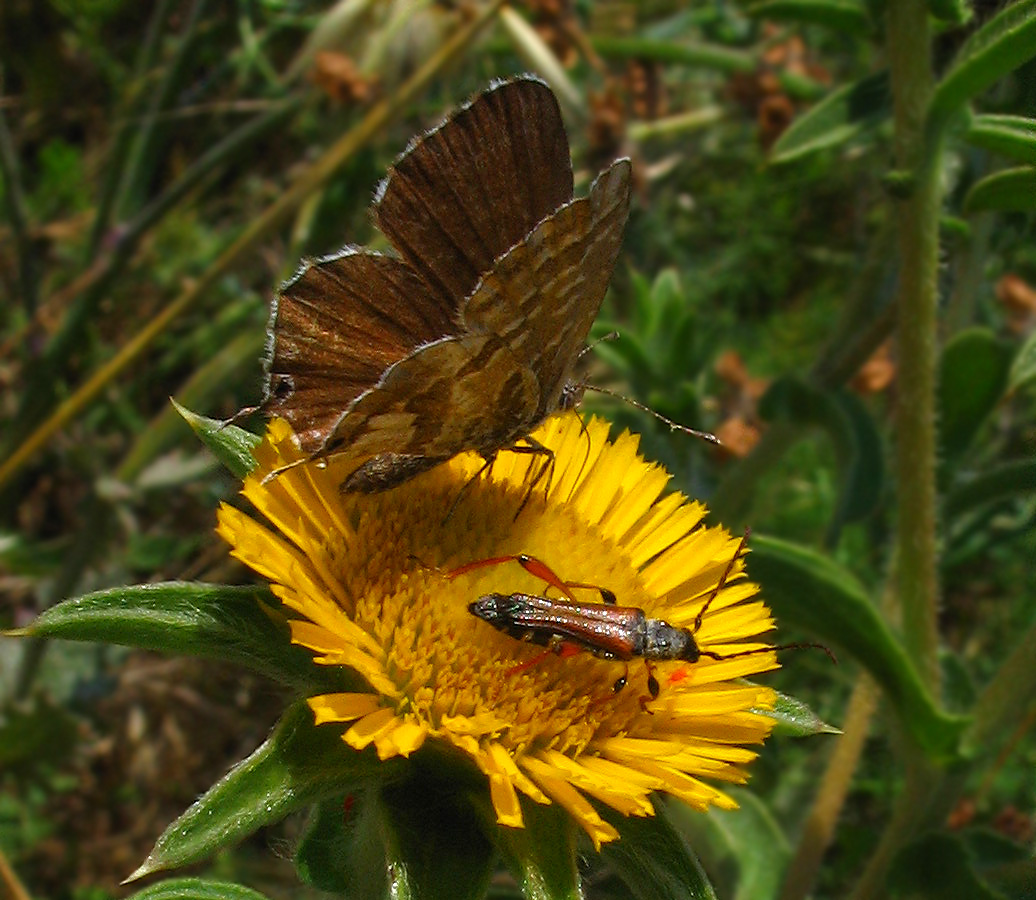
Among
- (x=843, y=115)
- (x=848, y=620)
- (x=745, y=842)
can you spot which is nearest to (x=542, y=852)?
(x=848, y=620)

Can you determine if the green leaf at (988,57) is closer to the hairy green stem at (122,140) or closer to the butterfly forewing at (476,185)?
the butterfly forewing at (476,185)

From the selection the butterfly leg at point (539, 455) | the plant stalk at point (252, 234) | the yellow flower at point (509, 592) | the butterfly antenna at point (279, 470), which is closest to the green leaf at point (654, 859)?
the yellow flower at point (509, 592)

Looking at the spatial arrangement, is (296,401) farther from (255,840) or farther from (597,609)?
(255,840)

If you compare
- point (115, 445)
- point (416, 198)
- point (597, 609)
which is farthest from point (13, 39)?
point (597, 609)

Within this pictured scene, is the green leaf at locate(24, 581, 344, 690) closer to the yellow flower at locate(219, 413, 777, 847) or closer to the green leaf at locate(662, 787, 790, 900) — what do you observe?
the yellow flower at locate(219, 413, 777, 847)

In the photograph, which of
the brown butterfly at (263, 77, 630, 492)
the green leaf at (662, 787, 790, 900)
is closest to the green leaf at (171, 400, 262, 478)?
the brown butterfly at (263, 77, 630, 492)
